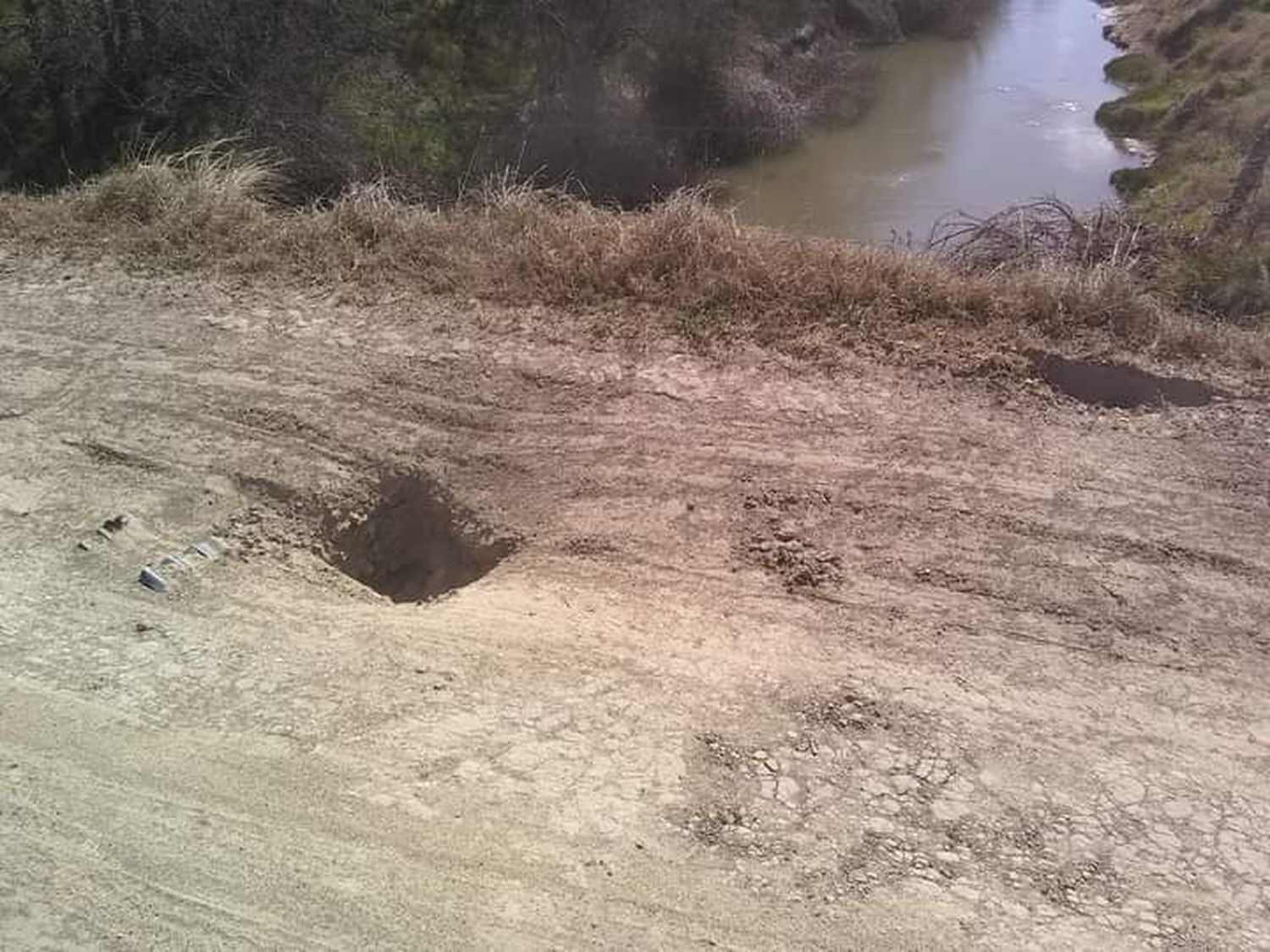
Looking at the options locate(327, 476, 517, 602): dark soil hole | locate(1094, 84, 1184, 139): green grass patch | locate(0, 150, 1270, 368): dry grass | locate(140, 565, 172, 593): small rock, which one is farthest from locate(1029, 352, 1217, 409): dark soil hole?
locate(1094, 84, 1184, 139): green grass patch

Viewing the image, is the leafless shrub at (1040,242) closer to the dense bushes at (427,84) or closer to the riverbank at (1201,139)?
the riverbank at (1201,139)

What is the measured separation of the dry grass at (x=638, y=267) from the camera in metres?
7.59

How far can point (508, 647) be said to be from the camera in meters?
5.10

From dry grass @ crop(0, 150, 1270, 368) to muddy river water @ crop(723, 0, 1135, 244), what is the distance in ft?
25.1

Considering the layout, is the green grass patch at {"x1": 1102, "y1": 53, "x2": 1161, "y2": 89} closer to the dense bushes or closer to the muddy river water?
the muddy river water

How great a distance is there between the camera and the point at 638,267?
8.20 m

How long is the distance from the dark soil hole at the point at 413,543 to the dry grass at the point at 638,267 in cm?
198

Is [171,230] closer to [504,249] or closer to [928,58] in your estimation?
[504,249]

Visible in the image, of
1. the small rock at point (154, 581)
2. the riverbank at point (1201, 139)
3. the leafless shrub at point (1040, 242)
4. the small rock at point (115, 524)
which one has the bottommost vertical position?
the small rock at point (154, 581)

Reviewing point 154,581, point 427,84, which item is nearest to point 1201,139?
point 427,84

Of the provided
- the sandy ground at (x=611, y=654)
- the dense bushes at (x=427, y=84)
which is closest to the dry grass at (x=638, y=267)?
the sandy ground at (x=611, y=654)

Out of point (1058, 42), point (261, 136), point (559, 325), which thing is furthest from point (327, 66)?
point (1058, 42)

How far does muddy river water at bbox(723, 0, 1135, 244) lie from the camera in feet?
67.2

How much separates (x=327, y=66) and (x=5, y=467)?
11.8 meters
